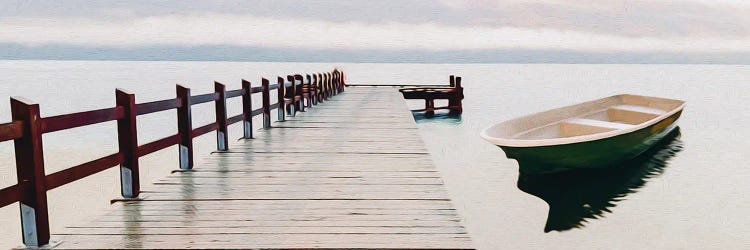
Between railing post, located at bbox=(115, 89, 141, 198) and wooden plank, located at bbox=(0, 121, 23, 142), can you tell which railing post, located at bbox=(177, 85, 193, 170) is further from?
wooden plank, located at bbox=(0, 121, 23, 142)

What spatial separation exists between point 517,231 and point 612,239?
1860mm

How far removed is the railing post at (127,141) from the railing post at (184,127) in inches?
51.0

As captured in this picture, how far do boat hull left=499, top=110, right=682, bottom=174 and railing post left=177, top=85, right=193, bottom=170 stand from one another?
6183mm

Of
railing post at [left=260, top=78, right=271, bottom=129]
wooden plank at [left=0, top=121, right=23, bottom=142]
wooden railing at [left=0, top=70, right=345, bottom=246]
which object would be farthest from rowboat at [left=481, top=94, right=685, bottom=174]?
wooden plank at [left=0, top=121, right=23, bottom=142]

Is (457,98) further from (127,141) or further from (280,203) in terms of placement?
(127,141)

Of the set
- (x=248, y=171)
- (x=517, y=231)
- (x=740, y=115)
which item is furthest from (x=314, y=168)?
(x=740, y=115)

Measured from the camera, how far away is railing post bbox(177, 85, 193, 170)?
608cm

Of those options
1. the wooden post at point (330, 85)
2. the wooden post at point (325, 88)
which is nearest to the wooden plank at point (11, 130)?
the wooden post at point (325, 88)

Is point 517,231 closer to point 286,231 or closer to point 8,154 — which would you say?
point 286,231

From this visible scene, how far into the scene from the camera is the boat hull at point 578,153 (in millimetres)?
10672

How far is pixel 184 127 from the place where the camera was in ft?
20.1

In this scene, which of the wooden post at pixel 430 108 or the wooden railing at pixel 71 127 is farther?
the wooden post at pixel 430 108

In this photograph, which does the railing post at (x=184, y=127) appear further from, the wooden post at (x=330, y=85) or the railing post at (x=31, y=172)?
the wooden post at (x=330, y=85)

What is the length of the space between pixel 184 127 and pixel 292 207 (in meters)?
2.18
